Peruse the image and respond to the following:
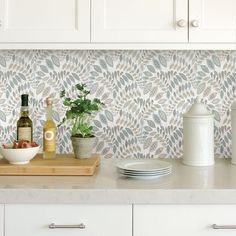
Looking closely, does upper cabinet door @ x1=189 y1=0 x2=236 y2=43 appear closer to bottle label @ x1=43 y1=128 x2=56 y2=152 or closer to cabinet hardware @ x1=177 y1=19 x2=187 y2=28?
cabinet hardware @ x1=177 y1=19 x2=187 y2=28

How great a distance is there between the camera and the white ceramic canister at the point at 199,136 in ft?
7.25

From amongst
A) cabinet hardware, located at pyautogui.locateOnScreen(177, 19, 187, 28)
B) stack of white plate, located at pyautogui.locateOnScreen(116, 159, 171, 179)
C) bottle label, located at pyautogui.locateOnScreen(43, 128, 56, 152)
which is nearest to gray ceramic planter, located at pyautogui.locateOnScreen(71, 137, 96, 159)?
bottle label, located at pyautogui.locateOnScreen(43, 128, 56, 152)

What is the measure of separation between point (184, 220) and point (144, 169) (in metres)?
0.32

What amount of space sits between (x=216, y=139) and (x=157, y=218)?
35.0 inches

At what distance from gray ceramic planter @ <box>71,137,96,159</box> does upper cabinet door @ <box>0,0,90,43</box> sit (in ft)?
1.55

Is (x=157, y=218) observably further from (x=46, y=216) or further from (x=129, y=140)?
(x=129, y=140)

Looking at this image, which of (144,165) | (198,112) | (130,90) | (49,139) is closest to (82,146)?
(49,139)

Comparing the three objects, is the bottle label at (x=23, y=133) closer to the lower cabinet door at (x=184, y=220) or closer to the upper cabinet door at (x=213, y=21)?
the lower cabinet door at (x=184, y=220)

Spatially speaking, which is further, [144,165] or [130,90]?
[130,90]

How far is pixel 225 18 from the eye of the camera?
2.10 m

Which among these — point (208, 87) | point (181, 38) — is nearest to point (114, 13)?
point (181, 38)

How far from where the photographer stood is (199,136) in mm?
2213

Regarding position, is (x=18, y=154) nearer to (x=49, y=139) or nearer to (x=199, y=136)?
(x=49, y=139)

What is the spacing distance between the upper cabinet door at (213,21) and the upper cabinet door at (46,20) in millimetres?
499
